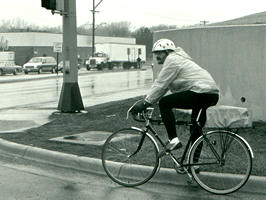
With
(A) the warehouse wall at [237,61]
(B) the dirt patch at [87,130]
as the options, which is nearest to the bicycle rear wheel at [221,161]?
(B) the dirt patch at [87,130]

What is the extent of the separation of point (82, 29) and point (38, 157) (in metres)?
138

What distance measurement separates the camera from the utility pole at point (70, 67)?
1300 centimetres

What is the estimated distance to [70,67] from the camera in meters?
13.2

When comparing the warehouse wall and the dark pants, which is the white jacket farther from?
the warehouse wall

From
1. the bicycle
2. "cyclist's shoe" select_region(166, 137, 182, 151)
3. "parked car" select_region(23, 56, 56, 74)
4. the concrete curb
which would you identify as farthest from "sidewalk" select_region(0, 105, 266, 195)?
"parked car" select_region(23, 56, 56, 74)

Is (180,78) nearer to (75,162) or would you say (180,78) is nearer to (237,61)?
(75,162)

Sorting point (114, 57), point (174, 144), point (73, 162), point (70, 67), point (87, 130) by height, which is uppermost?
point (114, 57)

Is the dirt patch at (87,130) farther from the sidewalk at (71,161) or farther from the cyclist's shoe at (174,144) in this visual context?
the cyclist's shoe at (174,144)

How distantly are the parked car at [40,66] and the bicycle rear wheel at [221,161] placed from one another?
47996 millimetres

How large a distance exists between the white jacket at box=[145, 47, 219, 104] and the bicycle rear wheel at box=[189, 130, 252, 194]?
56cm

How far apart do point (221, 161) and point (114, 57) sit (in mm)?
62760

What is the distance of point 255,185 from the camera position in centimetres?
591

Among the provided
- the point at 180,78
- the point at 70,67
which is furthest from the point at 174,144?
the point at 70,67

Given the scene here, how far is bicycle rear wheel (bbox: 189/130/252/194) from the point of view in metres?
5.69
